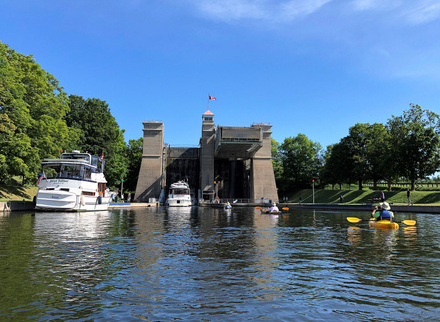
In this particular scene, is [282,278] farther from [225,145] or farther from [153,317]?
[225,145]

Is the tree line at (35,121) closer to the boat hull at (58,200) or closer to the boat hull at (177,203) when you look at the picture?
the boat hull at (58,200)

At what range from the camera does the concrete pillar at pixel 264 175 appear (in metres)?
68.7

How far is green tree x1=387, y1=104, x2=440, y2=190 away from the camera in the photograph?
5050 cm

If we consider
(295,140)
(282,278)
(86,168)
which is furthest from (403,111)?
(282,278)

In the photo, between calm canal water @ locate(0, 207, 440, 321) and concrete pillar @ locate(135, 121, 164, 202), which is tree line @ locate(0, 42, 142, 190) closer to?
concrete pillar @ locate(135, 121, 164, 202)

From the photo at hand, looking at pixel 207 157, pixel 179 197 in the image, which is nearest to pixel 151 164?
pixel 207 157

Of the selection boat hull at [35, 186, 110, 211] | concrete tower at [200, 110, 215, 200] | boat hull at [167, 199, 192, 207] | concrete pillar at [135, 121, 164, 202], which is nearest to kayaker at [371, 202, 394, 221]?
boat hull at [35, 186, 110, 211]

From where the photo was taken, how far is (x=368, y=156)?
65.8 meters

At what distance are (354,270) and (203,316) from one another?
17.0 feet

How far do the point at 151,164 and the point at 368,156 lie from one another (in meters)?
41.6

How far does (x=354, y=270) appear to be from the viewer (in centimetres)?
923

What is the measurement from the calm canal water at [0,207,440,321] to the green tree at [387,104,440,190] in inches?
1681

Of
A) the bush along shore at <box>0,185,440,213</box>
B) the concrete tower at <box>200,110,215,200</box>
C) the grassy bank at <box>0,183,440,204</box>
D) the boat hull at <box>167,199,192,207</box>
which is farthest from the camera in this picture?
the concrete tower at <box>200,110,215,200</box>

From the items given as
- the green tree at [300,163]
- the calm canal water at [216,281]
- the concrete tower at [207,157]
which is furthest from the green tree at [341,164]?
the calm canal water at [216,281]
